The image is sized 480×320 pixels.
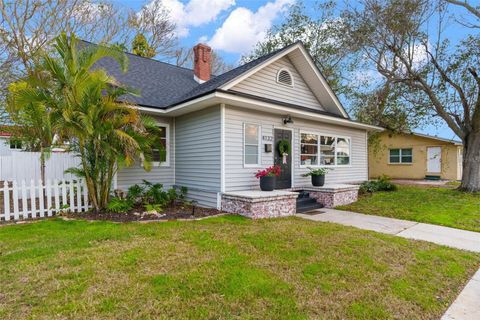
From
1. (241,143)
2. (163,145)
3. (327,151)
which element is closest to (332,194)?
(327,151)

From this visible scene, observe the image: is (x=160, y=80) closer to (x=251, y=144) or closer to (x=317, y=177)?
(x=251, y=144)

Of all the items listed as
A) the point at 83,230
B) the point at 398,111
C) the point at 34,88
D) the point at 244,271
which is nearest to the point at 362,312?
the point at 244,271

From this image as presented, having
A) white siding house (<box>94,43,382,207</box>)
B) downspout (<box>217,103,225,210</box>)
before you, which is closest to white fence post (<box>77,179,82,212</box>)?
white siding house (<box>94,43,382,207</box>)

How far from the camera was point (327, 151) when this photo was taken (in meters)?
10.6

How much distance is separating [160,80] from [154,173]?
398 cm

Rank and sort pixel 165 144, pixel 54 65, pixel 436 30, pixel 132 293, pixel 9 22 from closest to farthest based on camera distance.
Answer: pixel 132 293 → pixel 54 65 → pixel 165 144 → pixel 9 22 → pixel 436 30

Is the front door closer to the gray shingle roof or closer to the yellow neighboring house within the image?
the gray shingle roof

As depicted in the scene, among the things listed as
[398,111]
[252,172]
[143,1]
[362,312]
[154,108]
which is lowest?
[362,312]

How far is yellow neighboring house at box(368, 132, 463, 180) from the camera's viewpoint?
58.8 ft

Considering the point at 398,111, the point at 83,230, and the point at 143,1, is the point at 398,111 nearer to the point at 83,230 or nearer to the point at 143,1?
the point at 83,230

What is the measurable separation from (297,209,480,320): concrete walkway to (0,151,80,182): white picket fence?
8.37 m

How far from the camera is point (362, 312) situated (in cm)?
257

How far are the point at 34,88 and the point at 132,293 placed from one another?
5265mm

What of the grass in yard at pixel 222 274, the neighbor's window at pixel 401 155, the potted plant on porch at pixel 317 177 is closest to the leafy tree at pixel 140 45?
the potted plant on porch at pixel 317 177
